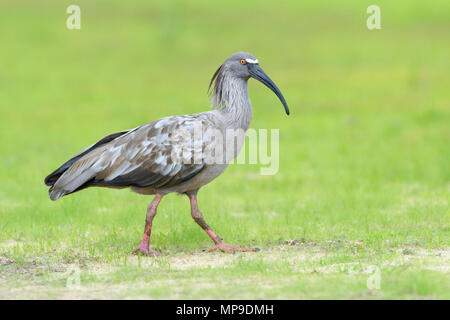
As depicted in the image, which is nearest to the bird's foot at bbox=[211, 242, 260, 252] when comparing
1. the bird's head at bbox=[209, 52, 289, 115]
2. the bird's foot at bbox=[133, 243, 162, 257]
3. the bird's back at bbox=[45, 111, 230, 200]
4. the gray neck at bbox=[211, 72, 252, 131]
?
the bird's foot at bbox=[133, 243, 162, 257]

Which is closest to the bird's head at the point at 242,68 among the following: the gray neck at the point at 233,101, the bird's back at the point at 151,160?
the gray neck at the point at 233,101

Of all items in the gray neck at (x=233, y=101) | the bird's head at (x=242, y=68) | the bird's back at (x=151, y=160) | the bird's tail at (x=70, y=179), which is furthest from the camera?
the bird's head at (x=242, y=68)

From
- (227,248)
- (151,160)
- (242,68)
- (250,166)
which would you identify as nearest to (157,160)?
(151,160)

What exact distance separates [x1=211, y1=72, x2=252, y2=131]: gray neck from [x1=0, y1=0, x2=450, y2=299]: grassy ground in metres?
1.59

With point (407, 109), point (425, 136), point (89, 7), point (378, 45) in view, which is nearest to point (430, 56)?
point (378, 45)

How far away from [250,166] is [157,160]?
8006 millimetres

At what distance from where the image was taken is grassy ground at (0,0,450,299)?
846 cm

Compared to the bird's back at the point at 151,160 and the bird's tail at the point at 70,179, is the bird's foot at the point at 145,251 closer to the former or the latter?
the bird's back at the point at 151,160

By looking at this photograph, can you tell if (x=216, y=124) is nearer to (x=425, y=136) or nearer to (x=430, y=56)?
(x=425, y=136)

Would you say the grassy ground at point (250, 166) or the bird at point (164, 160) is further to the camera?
the bird at point (164, 160)

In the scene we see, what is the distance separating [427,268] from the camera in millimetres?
8344

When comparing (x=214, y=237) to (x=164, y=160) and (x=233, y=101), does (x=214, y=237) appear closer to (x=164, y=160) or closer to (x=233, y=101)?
(x=164, y=160)

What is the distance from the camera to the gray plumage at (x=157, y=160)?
9.58 m

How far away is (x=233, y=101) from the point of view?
1009 centimetres
